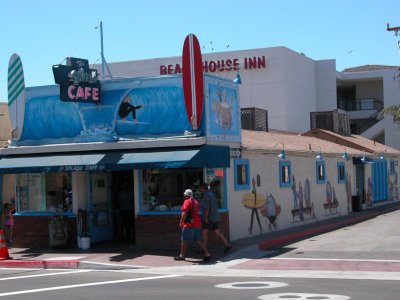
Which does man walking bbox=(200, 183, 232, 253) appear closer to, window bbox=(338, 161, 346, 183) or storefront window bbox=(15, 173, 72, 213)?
storefront window bbox=(15, 173, 72, 213)

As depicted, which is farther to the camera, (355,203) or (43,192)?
(355,203)

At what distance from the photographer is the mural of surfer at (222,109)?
58.9 feet

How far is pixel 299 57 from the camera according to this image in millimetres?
48969

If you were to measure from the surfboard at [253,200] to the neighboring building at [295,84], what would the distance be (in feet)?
83.7

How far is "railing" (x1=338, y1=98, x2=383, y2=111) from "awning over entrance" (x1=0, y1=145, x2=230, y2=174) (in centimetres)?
3991

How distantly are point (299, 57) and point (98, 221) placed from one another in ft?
106

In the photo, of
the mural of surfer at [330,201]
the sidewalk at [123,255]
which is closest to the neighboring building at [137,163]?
the sidewalk at [123,255]

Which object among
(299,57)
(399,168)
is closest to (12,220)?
(399,168)

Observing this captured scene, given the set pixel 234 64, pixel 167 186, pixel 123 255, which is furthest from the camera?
pixel 234 64

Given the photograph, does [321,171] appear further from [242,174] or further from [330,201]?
[242,174]

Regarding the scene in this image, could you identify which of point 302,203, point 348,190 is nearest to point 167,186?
point 302,203

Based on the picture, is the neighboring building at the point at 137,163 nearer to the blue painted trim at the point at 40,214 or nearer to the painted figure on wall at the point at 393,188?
the blue painted trim at the point at 40,214

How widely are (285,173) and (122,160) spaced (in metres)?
7.09

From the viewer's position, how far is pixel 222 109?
18312mm
